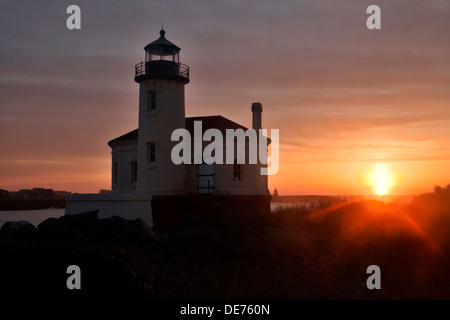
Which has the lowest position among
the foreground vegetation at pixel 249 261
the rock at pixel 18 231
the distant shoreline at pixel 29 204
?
the distant shoreline at pixel 29 204

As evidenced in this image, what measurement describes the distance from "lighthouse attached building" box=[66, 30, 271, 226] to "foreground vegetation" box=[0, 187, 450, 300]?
8930 millimetres

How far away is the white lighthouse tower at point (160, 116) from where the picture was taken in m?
26.5

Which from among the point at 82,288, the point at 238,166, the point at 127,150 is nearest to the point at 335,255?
the point at 82,288

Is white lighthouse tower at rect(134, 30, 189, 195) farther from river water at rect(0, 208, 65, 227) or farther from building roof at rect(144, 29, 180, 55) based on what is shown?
river water at rect(0, 208, 65, 227)

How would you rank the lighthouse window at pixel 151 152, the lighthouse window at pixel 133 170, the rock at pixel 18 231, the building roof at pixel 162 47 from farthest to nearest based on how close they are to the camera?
1. the lighthouse window at pixel 133 170
2. the lighthouse window at pixel 151 152
3. the building roof at pixel 162 47
4. the rock at pixel 18 231

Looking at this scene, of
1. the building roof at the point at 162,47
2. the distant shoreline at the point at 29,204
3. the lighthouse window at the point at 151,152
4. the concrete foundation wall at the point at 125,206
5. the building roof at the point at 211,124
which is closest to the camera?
the concrete foundation wall at the point at 125,206

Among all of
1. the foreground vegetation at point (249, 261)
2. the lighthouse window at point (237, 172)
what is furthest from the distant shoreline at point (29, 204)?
the foreground vegetation at point (249, 261)

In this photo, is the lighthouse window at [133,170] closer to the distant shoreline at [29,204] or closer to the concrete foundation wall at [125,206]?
the concrete foundation wall at [125,206]

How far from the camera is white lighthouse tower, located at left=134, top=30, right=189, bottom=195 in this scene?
26.5 meters

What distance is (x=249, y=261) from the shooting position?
11.4m
